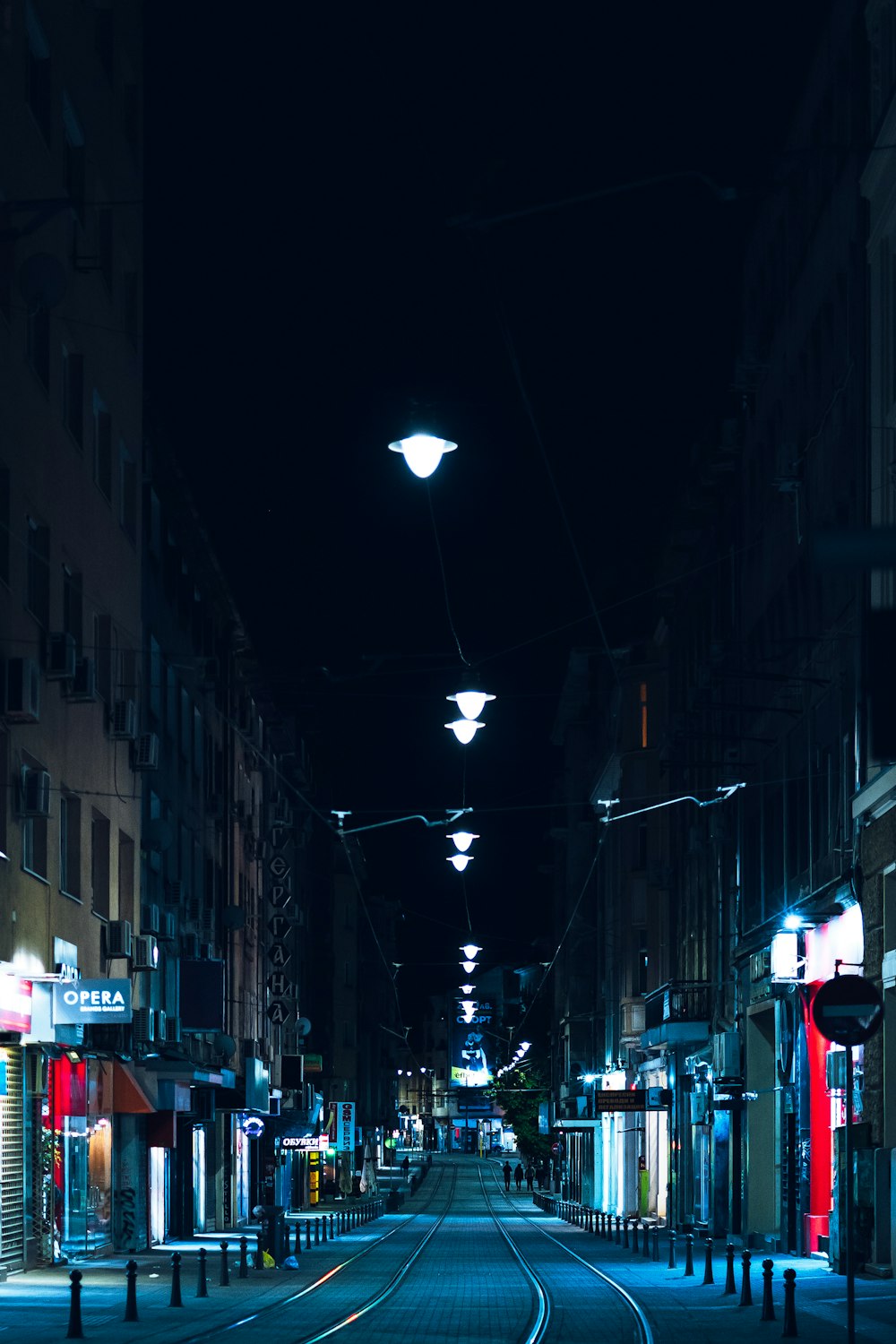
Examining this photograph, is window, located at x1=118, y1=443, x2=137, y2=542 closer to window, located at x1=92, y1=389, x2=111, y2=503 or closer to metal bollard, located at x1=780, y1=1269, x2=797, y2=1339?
window, located at x1=92, y1=389, x2=111, y2=503

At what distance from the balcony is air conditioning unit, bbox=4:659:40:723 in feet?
81.1

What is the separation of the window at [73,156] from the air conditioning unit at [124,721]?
7886mm

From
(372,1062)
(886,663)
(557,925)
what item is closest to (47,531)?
(886,663)

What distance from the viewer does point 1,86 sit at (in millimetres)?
29062

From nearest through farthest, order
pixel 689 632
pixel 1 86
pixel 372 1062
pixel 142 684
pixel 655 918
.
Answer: pixel 1 86 < pixel 142 684 < pixel 689 632 < pixel 655 918 < pixel 372 1062

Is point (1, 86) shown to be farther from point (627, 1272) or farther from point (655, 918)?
point (655, 918)

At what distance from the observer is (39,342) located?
32.2 meters

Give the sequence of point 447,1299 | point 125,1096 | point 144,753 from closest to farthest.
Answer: point 447,1299, point 125,1096, point 144,753

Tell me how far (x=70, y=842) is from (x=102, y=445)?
7547 mm

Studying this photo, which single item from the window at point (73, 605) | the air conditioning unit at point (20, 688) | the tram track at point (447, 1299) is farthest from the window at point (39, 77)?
the tram track at point (447, 1299)

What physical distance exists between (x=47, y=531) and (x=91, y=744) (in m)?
4.67

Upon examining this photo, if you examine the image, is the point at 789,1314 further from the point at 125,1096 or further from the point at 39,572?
the point at 125,1096

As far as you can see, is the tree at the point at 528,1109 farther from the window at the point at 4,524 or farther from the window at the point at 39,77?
the window at the point at 4,524

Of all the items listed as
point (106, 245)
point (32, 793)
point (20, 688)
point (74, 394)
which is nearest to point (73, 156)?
point (106, 245)
